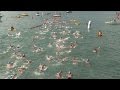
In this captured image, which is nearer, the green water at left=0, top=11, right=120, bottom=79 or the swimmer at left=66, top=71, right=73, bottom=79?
the swimmer at left=66, top=71, right=73, bottom=79

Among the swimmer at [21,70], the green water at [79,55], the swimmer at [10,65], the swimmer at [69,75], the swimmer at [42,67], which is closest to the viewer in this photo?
the swimmer at [69,75]

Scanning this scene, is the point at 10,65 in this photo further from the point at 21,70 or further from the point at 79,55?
the point at 79,55

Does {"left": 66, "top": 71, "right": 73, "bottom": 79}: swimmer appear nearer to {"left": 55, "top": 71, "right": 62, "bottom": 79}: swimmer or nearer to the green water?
the green water

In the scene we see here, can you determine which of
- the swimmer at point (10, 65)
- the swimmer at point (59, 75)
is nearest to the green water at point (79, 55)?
the swimmer at point (59, 75)

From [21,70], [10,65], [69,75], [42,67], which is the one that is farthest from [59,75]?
[10,65]

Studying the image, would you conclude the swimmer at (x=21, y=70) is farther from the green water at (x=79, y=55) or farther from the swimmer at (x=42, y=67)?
the swimmer at (x=42, y=67)

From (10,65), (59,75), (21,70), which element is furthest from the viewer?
(10,65)

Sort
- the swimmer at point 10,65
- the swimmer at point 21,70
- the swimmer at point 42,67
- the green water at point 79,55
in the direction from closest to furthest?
1. the green water at point 79,55
2. the swimmer at point 21,70
3. the swimmer at point 42,67
4. the swimmer at point 10,65

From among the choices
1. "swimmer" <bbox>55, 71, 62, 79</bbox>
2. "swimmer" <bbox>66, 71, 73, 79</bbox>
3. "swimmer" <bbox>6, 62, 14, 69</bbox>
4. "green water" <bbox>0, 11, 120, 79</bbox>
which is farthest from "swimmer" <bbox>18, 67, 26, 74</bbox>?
"swimmer" <bbox>66, 71, 73, 79</bbox>

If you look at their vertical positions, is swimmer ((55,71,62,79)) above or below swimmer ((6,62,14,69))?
below

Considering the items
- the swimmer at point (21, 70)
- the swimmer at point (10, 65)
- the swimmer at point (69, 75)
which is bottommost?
the swimmer at point (69, 75)

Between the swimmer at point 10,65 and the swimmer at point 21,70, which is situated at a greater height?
the swimmer at point 10,65
